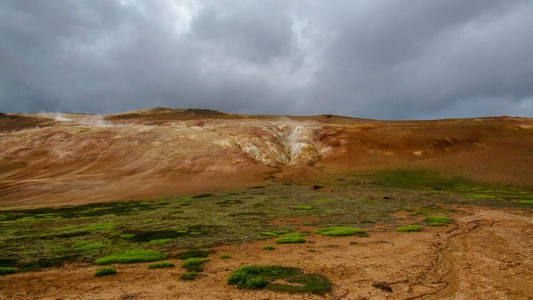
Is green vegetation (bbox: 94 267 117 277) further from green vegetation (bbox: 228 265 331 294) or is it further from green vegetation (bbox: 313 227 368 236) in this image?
green vegetation (bbox: 313 227 368 236)

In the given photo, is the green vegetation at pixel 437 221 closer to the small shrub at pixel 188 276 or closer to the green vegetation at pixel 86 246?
the small shrub at pixel 188 276

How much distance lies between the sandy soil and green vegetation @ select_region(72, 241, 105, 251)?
421cm

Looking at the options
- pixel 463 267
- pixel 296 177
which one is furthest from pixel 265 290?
pixel 296 177

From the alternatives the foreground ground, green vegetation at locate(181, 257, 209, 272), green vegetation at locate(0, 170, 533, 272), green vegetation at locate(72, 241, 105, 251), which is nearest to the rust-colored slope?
the foreground ground

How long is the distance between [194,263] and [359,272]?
8.75 meters


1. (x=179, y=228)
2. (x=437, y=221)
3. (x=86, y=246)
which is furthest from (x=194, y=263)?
(x=437, y=221)

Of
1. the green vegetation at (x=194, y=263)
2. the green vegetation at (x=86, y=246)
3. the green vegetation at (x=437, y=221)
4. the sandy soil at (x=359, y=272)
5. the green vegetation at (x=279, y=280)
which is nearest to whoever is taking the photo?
the sandy soil at (x=359, y=272)

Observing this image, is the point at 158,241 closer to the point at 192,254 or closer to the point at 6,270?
the point at 192,254

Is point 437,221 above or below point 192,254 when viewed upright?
above

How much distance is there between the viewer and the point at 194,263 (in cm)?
1486

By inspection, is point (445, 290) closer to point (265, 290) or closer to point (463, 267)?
point (463, 267)

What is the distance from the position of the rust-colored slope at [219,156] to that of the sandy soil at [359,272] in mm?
52858

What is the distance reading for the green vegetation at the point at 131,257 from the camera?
15.8 m

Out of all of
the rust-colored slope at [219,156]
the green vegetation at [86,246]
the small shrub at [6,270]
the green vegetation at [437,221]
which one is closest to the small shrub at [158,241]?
the green vegetation at [86,246]
